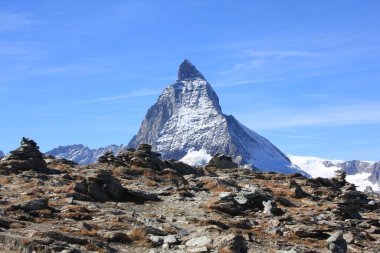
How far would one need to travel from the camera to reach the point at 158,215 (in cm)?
4009

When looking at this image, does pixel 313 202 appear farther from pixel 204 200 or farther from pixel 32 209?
pixel 32 209

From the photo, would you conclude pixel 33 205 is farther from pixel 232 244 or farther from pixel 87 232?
pixel 232 244

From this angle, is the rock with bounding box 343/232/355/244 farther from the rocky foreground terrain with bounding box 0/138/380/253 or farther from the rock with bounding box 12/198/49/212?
the rock with bounding box 12/198/49/212

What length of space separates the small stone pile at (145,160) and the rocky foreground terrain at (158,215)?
0.29m

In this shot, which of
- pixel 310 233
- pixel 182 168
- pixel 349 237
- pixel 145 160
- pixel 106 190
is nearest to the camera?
pixel 310 233

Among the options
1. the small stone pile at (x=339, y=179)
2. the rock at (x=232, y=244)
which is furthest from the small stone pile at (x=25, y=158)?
the small stone pile at (x=339, y=179)

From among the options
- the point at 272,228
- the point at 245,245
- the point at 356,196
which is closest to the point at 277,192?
the point at 356,196

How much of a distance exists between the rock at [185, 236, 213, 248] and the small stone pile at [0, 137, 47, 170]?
34936mm

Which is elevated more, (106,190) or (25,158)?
(25,158)

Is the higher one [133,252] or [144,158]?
[144,158]

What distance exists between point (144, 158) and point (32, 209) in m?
35.6

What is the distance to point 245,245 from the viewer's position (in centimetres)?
3098

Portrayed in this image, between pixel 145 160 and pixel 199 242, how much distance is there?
131 ft

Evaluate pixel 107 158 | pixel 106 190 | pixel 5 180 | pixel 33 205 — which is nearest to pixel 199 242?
pixel 33 205
